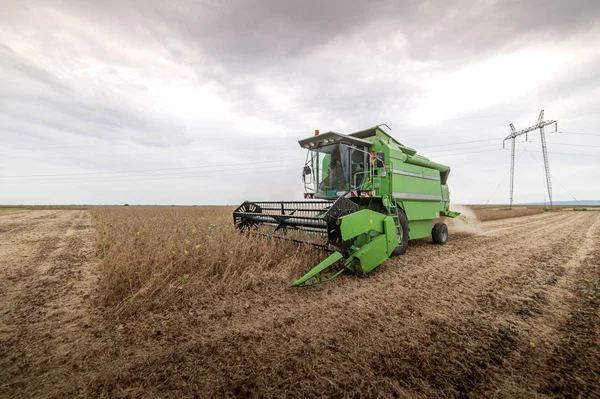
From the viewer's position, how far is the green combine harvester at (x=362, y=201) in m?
4.74

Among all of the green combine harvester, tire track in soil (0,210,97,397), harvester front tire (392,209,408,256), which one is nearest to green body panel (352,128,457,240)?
the green combine harvester

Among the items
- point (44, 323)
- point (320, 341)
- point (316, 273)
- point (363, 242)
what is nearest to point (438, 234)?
point (363, 242)

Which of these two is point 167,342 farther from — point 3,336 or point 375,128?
point 375,128

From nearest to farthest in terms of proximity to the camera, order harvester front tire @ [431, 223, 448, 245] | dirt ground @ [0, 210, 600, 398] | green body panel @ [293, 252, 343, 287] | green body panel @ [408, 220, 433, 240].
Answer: dirt ground @ [0, 210, 600, 398], green body panel @ [293, 252, 343, 287], green body panel @ [408, 220, 433, 240], harvester front tire @ [431, 223, 448, 245]

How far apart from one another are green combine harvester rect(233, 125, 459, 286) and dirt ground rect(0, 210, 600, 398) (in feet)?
3.19

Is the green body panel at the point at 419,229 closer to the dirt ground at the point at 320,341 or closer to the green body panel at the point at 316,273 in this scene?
the dirt ground at the point at 320,341

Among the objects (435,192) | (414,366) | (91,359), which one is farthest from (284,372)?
(435,192)

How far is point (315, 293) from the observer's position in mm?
3635

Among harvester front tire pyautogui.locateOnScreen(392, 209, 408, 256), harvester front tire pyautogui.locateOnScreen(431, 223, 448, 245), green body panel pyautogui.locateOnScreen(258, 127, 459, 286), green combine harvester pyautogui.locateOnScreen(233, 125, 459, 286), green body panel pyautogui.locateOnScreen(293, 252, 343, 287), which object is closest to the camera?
green body panel pyautogui.locateOnScreen(293, 252, 343, 287)

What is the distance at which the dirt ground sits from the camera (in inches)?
71.6

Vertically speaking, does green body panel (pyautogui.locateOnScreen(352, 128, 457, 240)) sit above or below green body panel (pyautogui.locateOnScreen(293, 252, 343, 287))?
above

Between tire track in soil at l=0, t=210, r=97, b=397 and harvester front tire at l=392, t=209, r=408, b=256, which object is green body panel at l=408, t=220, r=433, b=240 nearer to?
harvester front tire at l=392, t=209, r=408, b=256

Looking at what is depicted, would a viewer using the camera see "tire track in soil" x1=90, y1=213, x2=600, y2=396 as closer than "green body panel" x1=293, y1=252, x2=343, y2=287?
Yes

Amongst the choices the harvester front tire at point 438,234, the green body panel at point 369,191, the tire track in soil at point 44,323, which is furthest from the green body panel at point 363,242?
the harvester front tire at point 438,234
